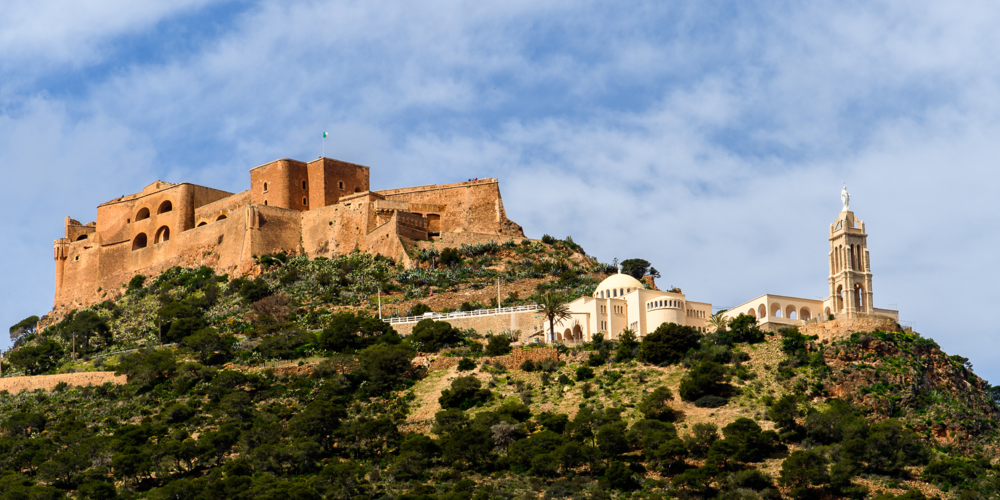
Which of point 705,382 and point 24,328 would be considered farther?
point 24,328

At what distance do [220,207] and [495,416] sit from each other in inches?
1531

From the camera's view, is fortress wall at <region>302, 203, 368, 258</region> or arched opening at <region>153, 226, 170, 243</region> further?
arched opening at <region>153, 226, 170, 243</region>

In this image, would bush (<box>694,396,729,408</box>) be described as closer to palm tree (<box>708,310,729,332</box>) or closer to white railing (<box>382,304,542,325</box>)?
palm tree (<box>708,310,729,332</box>)

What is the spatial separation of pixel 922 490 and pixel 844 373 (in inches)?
295

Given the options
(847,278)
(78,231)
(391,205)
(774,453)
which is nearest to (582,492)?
(774,453)

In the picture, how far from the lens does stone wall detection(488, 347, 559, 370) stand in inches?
2298

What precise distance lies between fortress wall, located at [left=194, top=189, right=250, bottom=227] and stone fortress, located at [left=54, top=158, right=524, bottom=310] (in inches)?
3.7

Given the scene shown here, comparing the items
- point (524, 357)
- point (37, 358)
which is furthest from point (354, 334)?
point (37, 358)

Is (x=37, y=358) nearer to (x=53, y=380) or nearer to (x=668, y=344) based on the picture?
(x=53, y=380)

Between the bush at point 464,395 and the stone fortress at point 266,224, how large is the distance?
19.6 metres

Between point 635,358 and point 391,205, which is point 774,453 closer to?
point 635,358

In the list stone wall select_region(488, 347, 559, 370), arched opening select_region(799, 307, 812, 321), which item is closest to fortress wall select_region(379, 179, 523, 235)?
stone wall select_region(488, 347, 559, 370)

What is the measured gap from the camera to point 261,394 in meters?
58.4

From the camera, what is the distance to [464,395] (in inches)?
2196
